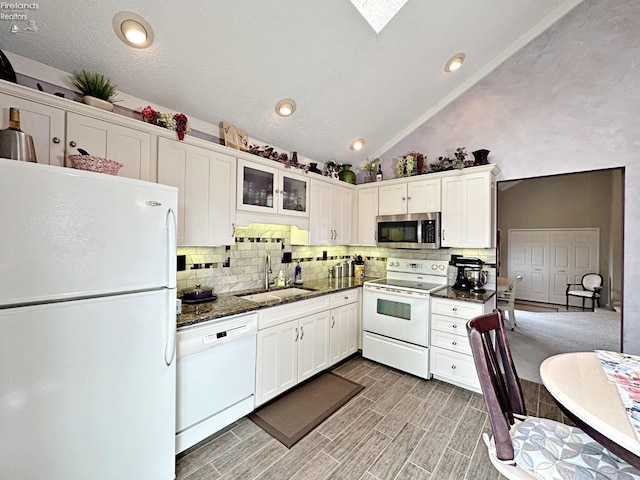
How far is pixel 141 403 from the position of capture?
1430 mm

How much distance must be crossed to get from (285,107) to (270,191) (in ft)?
2.81

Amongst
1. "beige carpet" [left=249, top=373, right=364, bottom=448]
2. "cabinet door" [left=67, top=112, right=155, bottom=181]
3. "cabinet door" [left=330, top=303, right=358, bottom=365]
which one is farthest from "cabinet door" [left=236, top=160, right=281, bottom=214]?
"beige carpet" [left=249, top=373, right=364, bottom=448]

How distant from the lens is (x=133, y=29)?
5.58ft

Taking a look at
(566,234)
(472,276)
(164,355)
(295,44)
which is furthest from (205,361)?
(566,234)

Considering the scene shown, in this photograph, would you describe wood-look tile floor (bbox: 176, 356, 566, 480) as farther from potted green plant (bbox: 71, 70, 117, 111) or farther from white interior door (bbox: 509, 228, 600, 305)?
potted green plant (bbox: 71, 70, 117, 111)

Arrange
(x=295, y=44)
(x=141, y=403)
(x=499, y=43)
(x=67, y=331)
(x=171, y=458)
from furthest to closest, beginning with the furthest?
1. (x=499, y=43)
2. (x=295, y=44)
3. (x=171, y=458)
4. (x=141, y=403)
5. (x=67, y=331)

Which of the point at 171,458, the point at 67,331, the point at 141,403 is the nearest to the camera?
the point at 67,331

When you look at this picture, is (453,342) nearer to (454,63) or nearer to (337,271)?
(337,271)

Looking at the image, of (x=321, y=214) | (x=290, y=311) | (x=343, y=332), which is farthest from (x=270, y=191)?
(x=343, y=332)

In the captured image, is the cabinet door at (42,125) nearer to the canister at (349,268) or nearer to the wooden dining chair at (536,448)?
the wooden dining chair at (536,448)

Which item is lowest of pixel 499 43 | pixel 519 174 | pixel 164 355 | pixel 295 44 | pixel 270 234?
pixel 164 355

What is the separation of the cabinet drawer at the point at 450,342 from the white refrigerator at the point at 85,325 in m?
2.43

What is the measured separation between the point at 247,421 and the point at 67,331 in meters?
1.57

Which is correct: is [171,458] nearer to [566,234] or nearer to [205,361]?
[205,361]
